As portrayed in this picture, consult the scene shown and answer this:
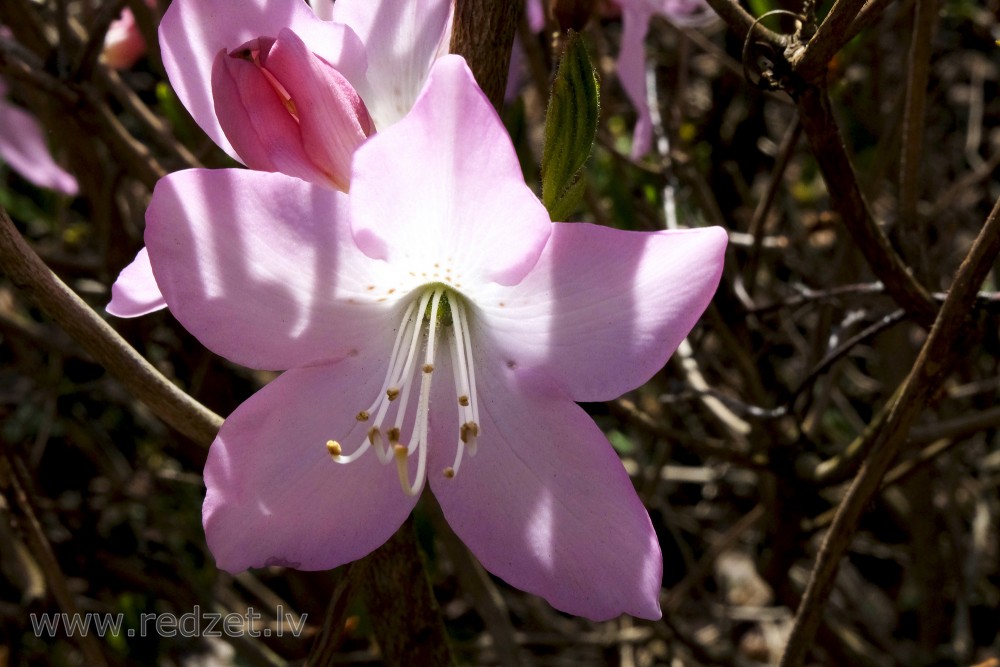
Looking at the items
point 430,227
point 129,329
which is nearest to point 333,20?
point 430,227

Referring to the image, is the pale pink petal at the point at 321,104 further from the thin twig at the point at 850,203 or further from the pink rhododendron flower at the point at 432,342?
the thin twig at the point at 850,203

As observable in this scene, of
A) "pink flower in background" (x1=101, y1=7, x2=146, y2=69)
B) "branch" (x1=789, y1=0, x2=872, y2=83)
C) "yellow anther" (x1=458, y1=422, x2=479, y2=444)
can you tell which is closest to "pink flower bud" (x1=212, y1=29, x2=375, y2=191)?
"yellow anther" (x1=458, y1=422, x2=479, y2=444)

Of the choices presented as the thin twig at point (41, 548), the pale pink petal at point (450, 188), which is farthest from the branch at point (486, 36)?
the thin twig at point (41, 548)

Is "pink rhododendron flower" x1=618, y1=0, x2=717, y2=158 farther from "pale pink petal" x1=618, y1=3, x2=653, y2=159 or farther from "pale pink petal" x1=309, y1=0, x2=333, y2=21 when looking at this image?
"pale pink petal" x1=309, y1=0, x2=333, y2=21

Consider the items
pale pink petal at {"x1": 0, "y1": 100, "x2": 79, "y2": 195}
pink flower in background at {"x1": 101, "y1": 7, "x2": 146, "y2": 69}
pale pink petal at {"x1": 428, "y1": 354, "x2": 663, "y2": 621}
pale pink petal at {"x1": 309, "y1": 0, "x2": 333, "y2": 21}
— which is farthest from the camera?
pale pink petal at {"x1": 0, "y1": 100, "x2": 79, "y2": 195}

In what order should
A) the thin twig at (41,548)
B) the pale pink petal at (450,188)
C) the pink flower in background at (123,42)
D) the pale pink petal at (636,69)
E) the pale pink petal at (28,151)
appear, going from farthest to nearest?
the pale pink petal at (28,151) → the pink flower in background at (123,42) → the pale pink petal at (636,69) → the thin twig at (41,548) → the pale pink petal at (450,188)

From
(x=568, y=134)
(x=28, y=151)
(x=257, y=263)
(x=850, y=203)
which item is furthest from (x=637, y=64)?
(x=28, y=151)
